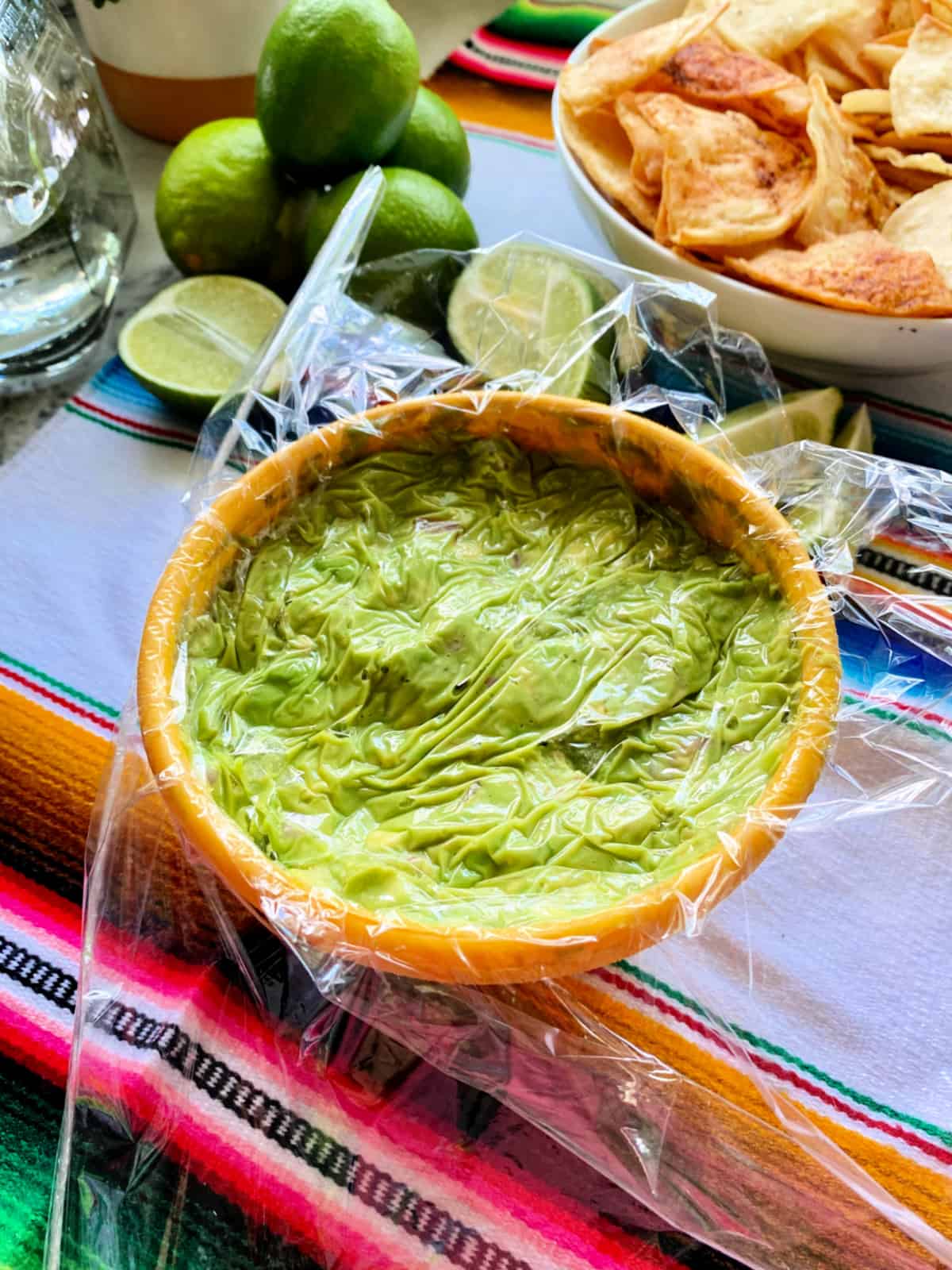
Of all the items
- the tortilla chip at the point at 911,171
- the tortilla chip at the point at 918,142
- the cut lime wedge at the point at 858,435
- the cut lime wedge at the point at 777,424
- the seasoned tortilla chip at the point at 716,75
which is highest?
the seasoned tortilla chip at the point at 716,75

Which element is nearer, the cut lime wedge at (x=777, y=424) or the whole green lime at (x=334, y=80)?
the cut lime wedge at (x=777, y=424)

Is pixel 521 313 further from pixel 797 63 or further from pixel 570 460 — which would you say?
pixel 797 63

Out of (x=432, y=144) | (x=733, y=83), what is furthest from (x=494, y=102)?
(x=733, y=83)

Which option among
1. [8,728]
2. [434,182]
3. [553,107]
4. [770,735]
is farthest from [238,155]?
[770,735]

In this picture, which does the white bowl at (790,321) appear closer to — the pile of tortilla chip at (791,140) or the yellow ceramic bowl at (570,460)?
the pile of tortilla chip at (791,140)

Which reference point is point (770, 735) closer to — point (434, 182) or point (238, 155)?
point (434, 182)

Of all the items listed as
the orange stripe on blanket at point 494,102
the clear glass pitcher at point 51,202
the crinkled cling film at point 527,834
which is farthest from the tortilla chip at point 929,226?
the clear glass pitcher at point 51,202
